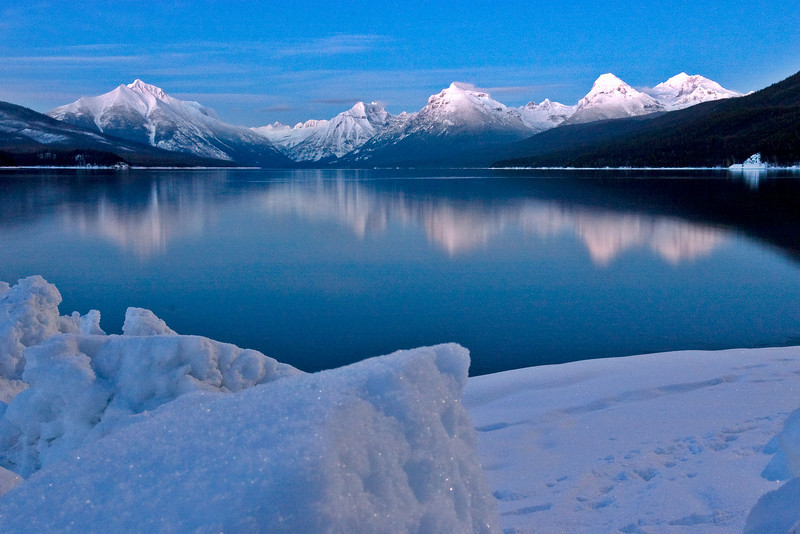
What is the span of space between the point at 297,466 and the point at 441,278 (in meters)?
14.3

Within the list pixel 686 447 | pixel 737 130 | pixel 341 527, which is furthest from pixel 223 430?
pixel 737 130

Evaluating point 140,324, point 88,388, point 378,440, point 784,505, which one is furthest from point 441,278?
point 378,440

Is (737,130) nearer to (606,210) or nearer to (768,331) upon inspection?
(606,210)

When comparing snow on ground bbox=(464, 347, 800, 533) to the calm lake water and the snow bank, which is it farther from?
the calm lake water

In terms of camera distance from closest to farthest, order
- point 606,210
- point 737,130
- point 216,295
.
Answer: point 216,295 < point 606,210 < point 737,130

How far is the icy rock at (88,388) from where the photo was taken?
5.23m

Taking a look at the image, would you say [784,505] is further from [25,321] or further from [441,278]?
[441,278]

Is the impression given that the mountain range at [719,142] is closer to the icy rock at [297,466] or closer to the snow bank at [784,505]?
the snow bank at [784,505]

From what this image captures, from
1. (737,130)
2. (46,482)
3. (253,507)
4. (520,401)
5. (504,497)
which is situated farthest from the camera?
(737,130)

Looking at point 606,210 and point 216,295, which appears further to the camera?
point 606,210

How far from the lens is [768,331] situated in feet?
35.8

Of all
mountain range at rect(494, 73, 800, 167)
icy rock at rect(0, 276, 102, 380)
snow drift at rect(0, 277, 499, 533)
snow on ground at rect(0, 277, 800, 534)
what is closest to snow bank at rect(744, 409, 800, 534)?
snow on ground at rect(0, 277, 800, 534)

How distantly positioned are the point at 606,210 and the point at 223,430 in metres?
35.8

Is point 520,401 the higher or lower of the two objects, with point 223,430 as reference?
Result: lower
